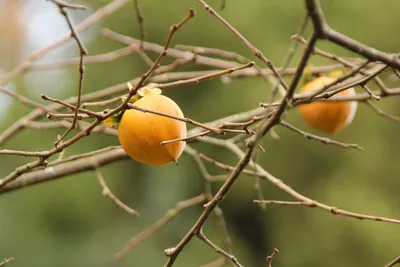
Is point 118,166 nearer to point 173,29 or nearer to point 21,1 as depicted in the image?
point 21,1

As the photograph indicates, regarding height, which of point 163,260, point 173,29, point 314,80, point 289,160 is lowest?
point 163,260

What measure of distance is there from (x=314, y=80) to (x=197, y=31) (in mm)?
2545

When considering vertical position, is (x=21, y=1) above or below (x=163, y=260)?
above

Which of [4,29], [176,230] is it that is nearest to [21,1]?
[4,29]

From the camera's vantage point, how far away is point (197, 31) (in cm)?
363

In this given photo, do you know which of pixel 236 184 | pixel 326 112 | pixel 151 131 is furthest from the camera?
pixel 236 184

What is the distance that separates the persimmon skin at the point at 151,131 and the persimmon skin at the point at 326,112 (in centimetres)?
51

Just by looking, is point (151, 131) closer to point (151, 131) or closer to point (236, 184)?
point (151, 131)

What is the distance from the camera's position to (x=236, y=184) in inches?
136

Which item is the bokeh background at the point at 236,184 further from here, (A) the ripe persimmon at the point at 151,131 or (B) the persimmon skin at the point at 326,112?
(A) the ripe persimmon at the point at 151,131

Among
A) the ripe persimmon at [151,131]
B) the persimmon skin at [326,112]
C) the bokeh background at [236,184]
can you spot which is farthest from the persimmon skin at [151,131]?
the bokeh background at [236,184]

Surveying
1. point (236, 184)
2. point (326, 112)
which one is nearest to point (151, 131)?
point (326, 112)

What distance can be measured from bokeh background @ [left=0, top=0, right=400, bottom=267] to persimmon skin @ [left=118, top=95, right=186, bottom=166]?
2.49 metres

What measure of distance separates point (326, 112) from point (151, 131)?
55 cm
